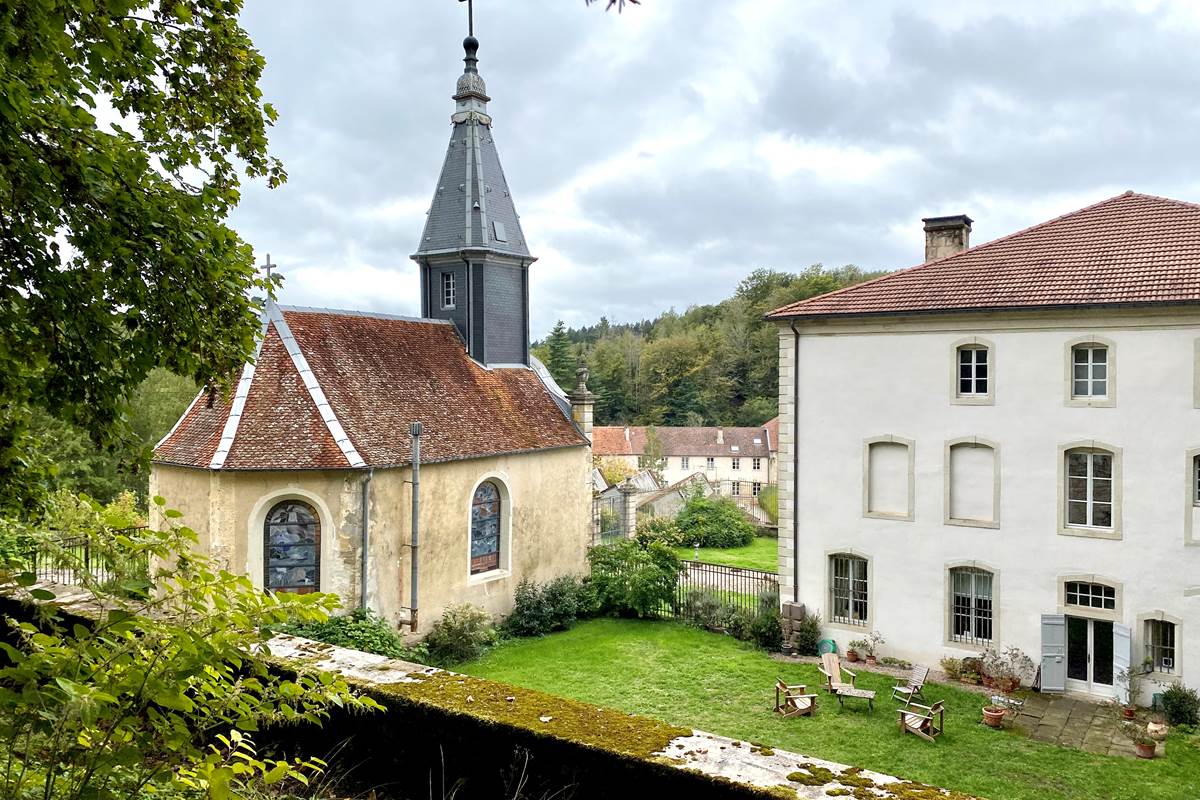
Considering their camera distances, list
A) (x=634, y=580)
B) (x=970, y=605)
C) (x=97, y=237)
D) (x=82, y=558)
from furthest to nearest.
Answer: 1. (x=634, y=580)
2. (x=970, y=605)
3. (x=97, y=237)
4. (x=82, y=558)

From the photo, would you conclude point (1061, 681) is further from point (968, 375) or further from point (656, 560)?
point (656, 560)

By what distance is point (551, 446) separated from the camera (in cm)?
2223

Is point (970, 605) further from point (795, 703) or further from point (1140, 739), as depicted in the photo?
point (795, 703)

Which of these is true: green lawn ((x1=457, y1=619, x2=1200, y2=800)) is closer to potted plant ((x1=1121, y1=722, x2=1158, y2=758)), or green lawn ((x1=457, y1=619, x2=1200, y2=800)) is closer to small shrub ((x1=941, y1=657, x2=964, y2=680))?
potted plant ((x1=1121, y1=722, x2=1158, y2=758))

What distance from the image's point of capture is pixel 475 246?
895 inches

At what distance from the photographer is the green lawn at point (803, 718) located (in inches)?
482

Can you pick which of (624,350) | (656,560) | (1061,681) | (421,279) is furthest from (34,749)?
(624,350)

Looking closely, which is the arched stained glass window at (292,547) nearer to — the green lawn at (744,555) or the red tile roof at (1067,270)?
the red tile roof at (1067,270)

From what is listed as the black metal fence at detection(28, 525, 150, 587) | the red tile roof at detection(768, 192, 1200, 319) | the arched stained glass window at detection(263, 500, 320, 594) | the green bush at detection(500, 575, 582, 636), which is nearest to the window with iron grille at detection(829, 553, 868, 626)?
the red tile roof at detection(768, 192, 1200, 319)

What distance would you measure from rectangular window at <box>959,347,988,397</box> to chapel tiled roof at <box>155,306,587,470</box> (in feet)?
33.7

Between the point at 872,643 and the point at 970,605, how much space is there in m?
2.24

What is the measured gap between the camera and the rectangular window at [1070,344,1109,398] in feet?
53.6

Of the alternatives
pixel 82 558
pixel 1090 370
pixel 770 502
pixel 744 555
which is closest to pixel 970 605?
pixel 1090 370

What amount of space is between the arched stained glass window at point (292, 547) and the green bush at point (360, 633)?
1.22 meters
